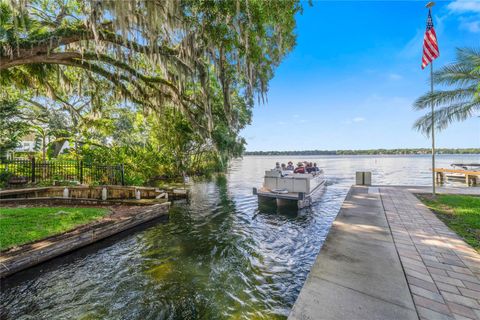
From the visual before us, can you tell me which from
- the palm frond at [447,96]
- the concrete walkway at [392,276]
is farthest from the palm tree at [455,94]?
the concrete walkway at [392,276]

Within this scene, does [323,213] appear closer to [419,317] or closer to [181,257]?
[181,257]

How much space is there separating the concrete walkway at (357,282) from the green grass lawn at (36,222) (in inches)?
262

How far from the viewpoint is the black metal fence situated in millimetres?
12648

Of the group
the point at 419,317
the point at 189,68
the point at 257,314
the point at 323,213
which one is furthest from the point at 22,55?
the point at 323,213

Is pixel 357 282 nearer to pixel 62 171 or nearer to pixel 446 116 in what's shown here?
pixel 446 116

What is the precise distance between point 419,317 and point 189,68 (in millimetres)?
8611

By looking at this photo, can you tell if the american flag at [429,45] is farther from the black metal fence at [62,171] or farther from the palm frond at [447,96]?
the black metal fence at [62,171]

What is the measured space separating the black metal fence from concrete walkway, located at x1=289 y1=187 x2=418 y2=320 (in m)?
13.5

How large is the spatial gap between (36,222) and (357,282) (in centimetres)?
853

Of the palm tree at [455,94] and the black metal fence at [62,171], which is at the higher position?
the palm tree at [455,94]

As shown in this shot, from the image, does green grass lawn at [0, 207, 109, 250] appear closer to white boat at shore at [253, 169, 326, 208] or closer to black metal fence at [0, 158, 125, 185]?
black metal fence at [0, 158, 125, 185]

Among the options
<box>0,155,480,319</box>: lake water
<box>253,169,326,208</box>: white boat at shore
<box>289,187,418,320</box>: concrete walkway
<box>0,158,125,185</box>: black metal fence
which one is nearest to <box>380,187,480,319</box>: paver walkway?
<box>289,187,418,320</box>: concrete walkway

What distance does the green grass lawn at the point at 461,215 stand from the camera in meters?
5.06

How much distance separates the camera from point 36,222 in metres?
6.32
